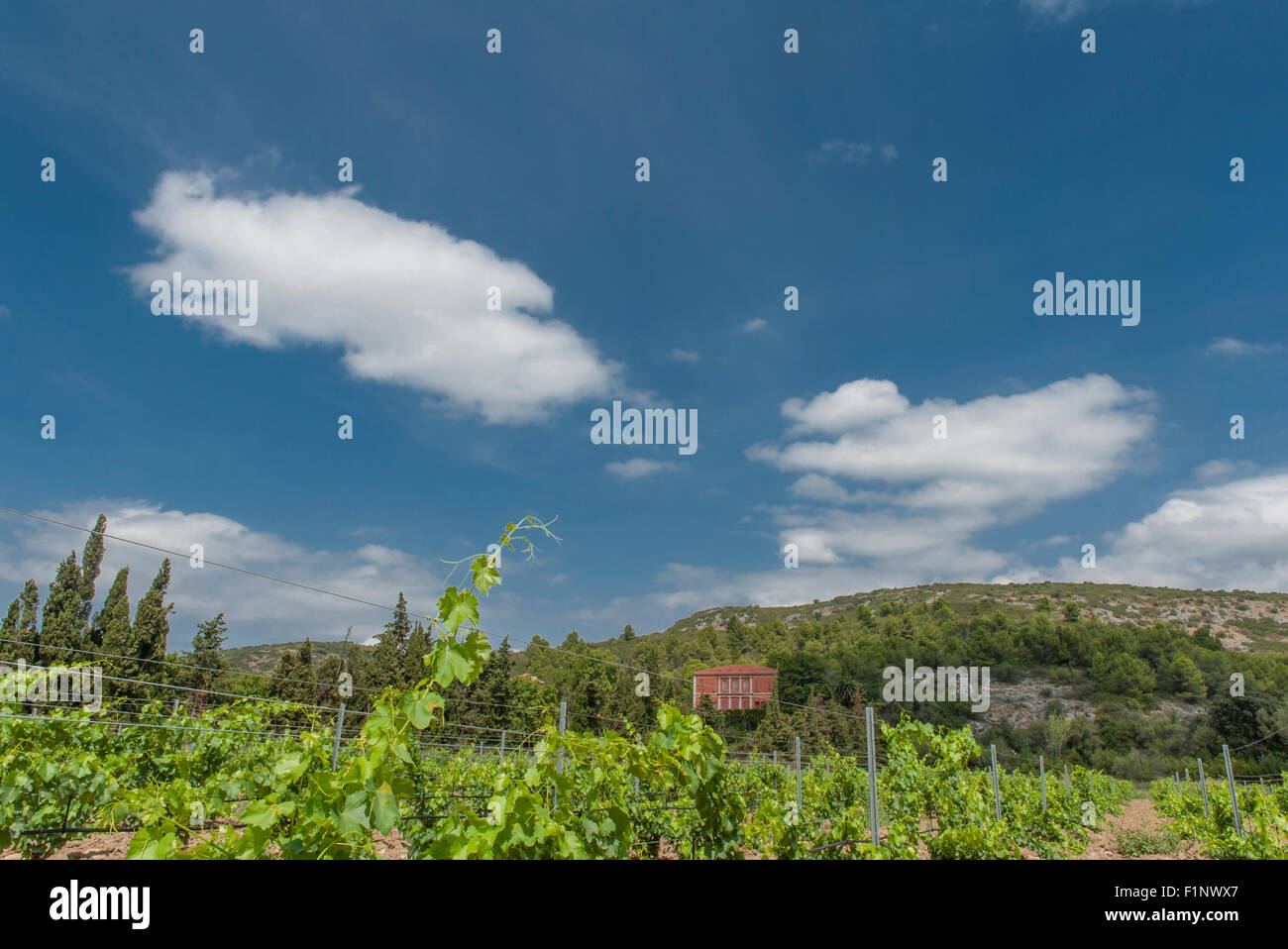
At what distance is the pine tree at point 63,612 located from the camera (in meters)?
32.0

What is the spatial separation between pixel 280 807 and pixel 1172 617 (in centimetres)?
10675

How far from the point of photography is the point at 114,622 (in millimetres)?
32844

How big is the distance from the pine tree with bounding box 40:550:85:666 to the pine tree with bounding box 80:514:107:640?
11.2 inches

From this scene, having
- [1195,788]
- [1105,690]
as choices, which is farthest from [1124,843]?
[1105,690]

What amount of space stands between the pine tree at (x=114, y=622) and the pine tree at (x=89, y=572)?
1.71ft

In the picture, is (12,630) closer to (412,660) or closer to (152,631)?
(152,631)

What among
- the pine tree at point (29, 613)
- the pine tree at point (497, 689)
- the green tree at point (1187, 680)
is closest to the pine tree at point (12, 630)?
the pine tree at point (29, 613)

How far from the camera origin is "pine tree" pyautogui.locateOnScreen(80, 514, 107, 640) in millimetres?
34000

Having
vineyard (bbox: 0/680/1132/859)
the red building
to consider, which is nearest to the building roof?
the red building

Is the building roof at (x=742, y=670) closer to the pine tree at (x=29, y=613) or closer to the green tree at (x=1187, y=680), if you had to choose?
the green tree at (x=1187, y=680)

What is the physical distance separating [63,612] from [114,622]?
2.53 m

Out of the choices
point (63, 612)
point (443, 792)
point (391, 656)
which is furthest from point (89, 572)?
point (443, 792)
